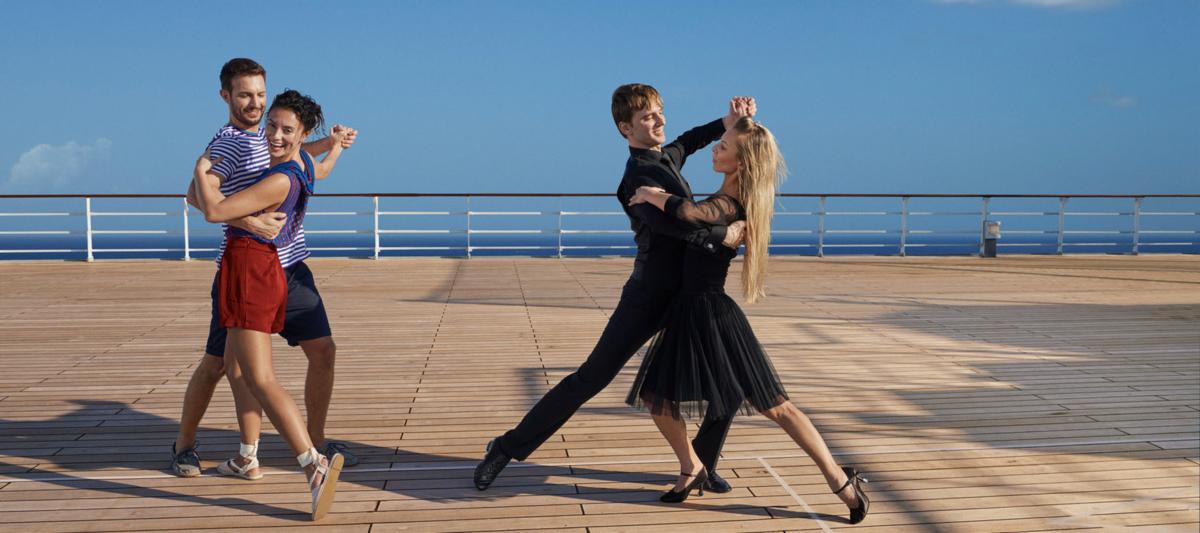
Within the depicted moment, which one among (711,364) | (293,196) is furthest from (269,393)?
(711,364)

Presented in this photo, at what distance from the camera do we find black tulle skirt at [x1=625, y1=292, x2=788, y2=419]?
249cm

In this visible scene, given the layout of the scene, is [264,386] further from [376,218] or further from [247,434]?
[376,218]

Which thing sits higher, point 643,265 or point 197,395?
point 643,265

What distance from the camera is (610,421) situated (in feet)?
12.0

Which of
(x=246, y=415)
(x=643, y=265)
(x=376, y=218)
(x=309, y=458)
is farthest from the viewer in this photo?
(x=376, y=218)

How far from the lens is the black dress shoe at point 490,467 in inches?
109

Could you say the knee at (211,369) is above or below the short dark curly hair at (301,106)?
below

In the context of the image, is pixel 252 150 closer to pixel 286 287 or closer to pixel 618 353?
pixel 286 287

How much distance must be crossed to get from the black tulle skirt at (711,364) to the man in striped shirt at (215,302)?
3.55 ft

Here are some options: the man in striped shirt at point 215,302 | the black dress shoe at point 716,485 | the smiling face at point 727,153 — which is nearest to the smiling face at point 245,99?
the man in striped shirt at point 215,302

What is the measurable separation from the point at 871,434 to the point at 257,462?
203 centimetres

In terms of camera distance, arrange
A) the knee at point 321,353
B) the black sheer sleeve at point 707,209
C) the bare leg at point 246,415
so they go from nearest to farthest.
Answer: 1. the black sheer sleeve at point 707,209
2. the bare leg at point 246,415
3. the knee at point 321,353

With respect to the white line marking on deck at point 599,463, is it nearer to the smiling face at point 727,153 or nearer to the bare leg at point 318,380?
the bare leg at point 318,380

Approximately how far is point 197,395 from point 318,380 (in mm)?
350
